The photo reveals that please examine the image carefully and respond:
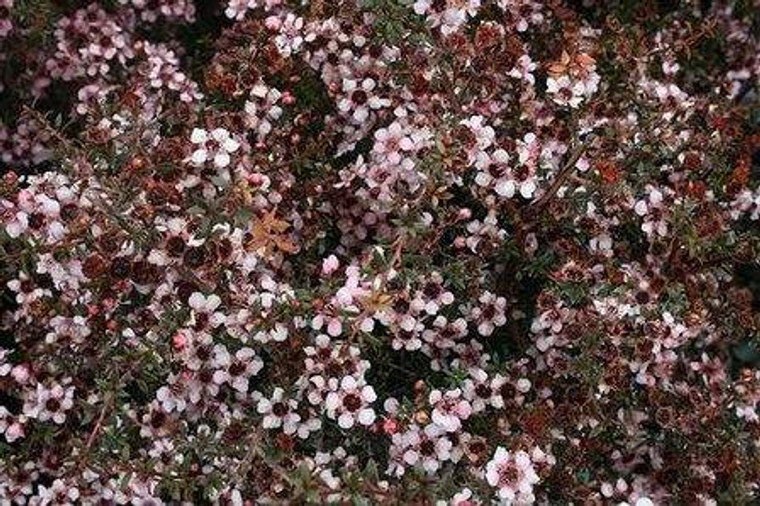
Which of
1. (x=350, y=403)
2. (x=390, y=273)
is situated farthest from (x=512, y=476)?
(x=390, y=273)

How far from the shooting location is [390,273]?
7.67 feet

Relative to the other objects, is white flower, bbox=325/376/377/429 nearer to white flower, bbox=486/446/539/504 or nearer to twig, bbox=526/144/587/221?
white flower, bbox=486/446/539/504

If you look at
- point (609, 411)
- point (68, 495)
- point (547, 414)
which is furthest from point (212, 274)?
point (609, 411)

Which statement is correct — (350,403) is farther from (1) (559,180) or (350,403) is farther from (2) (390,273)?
(1) (559,180)

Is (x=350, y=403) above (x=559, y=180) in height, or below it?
below

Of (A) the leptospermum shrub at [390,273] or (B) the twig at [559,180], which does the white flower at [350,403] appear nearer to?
(A) the leptospermum shrub at [390,273]

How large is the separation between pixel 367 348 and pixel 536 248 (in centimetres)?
47

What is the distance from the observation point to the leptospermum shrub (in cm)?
243

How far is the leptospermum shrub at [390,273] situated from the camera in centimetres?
243

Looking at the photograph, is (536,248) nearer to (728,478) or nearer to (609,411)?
(609,411)

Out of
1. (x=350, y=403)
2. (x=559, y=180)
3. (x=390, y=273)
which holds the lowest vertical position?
(x=350, y=403)

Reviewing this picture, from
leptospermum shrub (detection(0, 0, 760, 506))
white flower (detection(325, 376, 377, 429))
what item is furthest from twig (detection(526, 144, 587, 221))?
white flower (detection(325, 376, 377, 429))

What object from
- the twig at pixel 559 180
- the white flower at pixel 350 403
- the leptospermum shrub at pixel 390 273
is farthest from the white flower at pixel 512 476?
the twig at pixel 559 180

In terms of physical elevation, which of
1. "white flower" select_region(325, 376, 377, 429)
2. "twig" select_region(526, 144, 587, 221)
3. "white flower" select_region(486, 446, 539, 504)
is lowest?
"white flower" select_region(325, 376, 377, 429)
